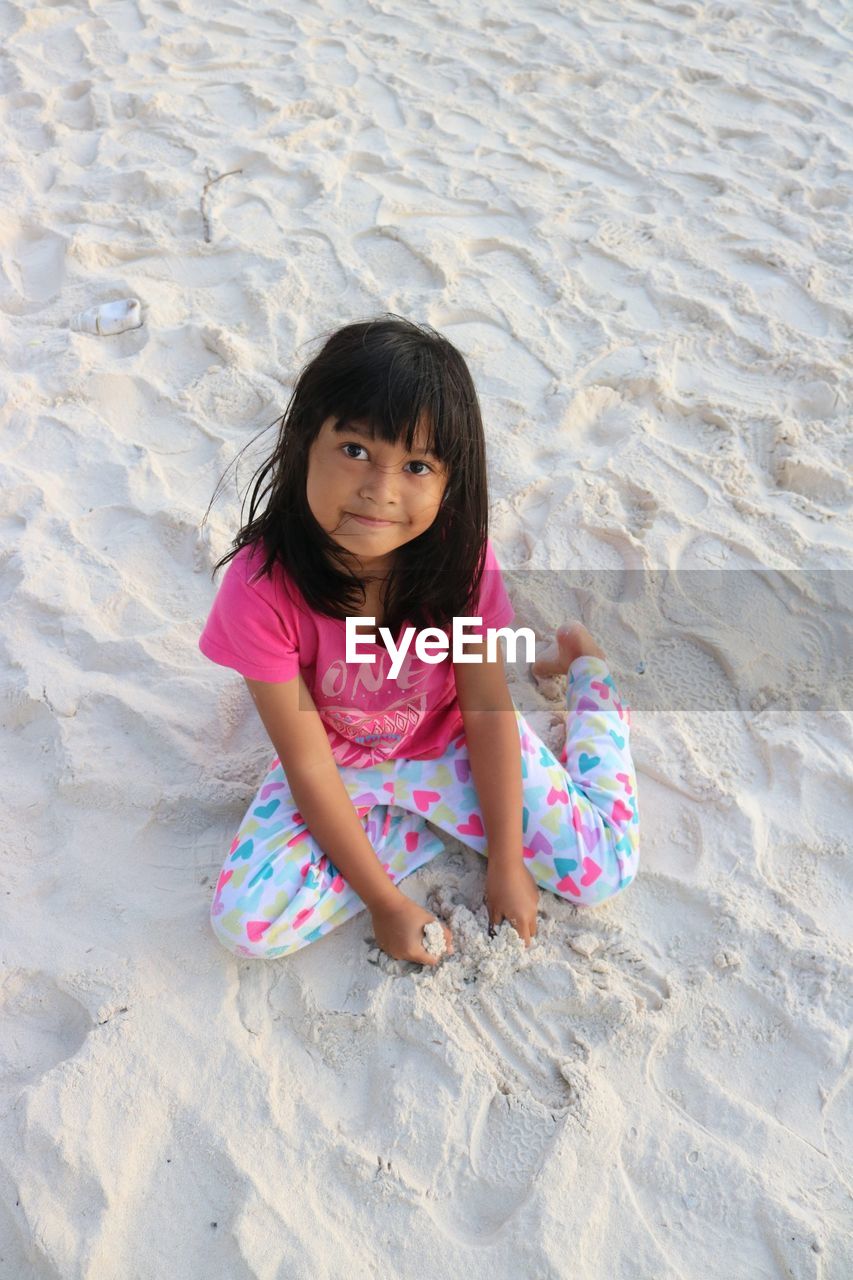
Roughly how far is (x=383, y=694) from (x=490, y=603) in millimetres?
226

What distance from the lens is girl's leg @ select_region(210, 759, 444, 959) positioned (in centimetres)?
151

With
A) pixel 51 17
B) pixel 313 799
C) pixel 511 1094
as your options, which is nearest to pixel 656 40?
pixel 51 17

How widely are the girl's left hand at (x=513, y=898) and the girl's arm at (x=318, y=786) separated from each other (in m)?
0.15

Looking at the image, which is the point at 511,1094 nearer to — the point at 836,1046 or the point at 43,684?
the point at 836,1046

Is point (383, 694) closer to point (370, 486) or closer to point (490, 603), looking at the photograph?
point (490, 603)

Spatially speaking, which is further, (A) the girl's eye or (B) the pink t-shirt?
(B) the pink t-shirt

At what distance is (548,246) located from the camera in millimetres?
3039

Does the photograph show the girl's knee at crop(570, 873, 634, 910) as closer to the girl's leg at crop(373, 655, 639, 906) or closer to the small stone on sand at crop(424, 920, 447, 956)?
the girl's leg at crop(373, 655, 639, 906)

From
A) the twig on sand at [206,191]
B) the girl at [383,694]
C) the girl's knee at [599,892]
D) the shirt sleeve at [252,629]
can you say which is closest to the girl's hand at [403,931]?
the girl at [383,694]

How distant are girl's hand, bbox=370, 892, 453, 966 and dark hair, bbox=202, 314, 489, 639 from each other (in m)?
0.42

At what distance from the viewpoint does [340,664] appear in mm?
1572

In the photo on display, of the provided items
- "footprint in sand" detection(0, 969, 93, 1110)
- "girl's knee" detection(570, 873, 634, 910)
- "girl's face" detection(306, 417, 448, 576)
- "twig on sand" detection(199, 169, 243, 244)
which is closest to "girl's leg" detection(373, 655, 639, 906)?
"girl's knee" detection(570, 873, 634, 910)

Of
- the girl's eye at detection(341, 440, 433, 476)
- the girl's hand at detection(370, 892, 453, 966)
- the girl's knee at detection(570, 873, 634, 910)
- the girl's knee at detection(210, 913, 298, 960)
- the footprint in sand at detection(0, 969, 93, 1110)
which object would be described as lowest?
the footprint in sand at detection(0, 969, 93, 1110)

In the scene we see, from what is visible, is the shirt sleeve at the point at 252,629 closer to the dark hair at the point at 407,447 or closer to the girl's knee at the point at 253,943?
the dark hair at the point at 407,447
